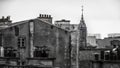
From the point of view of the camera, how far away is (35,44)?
43344mm

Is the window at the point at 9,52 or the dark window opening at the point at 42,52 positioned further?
the window at the point at 9,52

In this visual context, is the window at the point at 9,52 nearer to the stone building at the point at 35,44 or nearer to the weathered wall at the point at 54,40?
the stone building at the point at 35,44

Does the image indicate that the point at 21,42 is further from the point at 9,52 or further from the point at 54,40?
the point at 54,40

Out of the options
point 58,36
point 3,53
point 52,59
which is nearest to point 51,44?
point 58,36

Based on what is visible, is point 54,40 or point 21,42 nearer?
point 54,40

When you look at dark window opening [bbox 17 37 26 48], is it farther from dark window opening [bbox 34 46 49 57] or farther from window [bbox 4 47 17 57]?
dark window opening [bbox 34 46 49 57]

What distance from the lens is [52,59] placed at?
38719 millimetres

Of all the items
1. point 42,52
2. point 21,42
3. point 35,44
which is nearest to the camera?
point 42,52

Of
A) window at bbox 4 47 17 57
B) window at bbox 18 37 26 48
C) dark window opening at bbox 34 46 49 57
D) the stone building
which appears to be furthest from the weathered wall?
window at bbox 4 47 17 57

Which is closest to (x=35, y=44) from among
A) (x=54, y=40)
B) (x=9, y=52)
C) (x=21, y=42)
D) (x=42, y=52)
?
→ (x=42, y=52)

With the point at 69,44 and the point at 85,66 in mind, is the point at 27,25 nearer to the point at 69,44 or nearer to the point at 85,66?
the point at 69,44

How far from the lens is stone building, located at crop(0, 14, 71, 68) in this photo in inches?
1677

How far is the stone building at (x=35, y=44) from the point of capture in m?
42.6

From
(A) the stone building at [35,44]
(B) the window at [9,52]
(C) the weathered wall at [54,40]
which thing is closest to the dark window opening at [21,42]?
(A) the stone building at [35,44]
